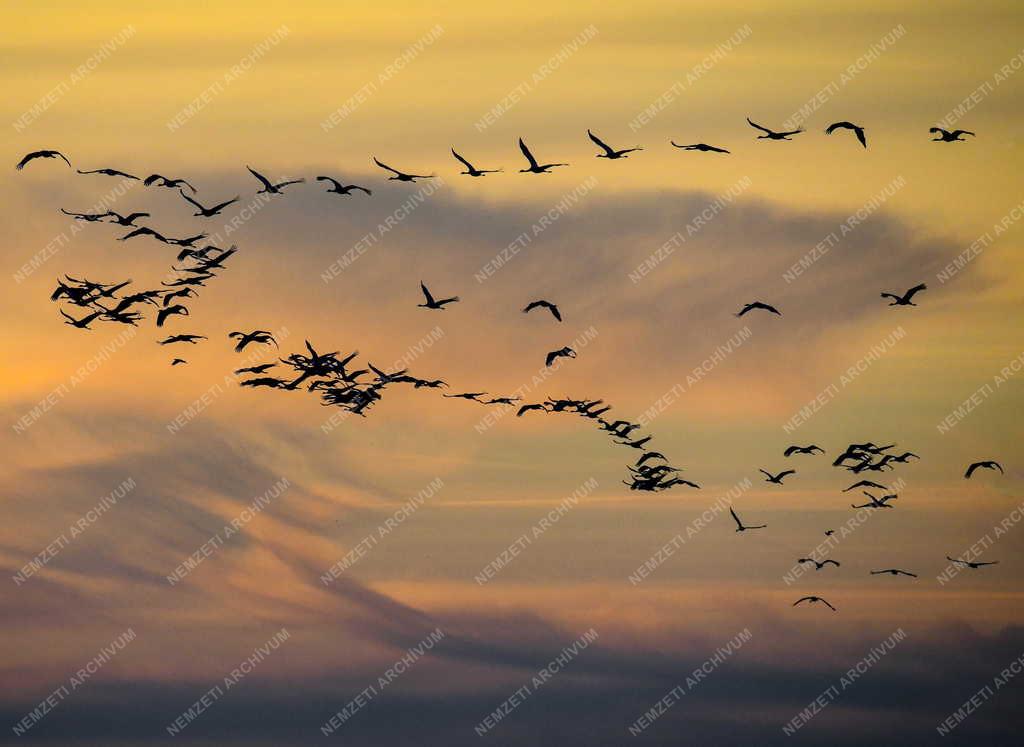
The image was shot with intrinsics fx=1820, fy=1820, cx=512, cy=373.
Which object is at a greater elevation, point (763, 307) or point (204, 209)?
point (204, 209)

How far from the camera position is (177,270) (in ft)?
372

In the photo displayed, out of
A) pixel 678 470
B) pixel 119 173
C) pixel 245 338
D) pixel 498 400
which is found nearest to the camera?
pixel 119 173

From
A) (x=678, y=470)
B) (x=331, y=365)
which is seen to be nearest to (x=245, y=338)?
(x=331, y=365)

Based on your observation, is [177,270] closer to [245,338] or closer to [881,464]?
[245,338]

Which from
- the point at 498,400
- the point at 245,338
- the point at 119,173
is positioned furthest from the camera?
the point at 498,400

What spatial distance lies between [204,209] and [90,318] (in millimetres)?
10977

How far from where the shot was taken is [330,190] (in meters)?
111

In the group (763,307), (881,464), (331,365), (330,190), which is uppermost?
(330,190)

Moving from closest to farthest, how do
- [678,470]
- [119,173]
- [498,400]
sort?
[119,173]
[498,400]
[678,470]

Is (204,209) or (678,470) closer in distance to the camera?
(204,209)

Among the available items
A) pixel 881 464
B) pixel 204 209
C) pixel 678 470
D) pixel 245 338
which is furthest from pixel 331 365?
pixel 881 464

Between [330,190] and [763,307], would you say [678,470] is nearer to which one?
[763,307]

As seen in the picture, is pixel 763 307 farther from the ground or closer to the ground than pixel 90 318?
closer to the ground

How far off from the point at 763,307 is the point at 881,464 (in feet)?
71.6
